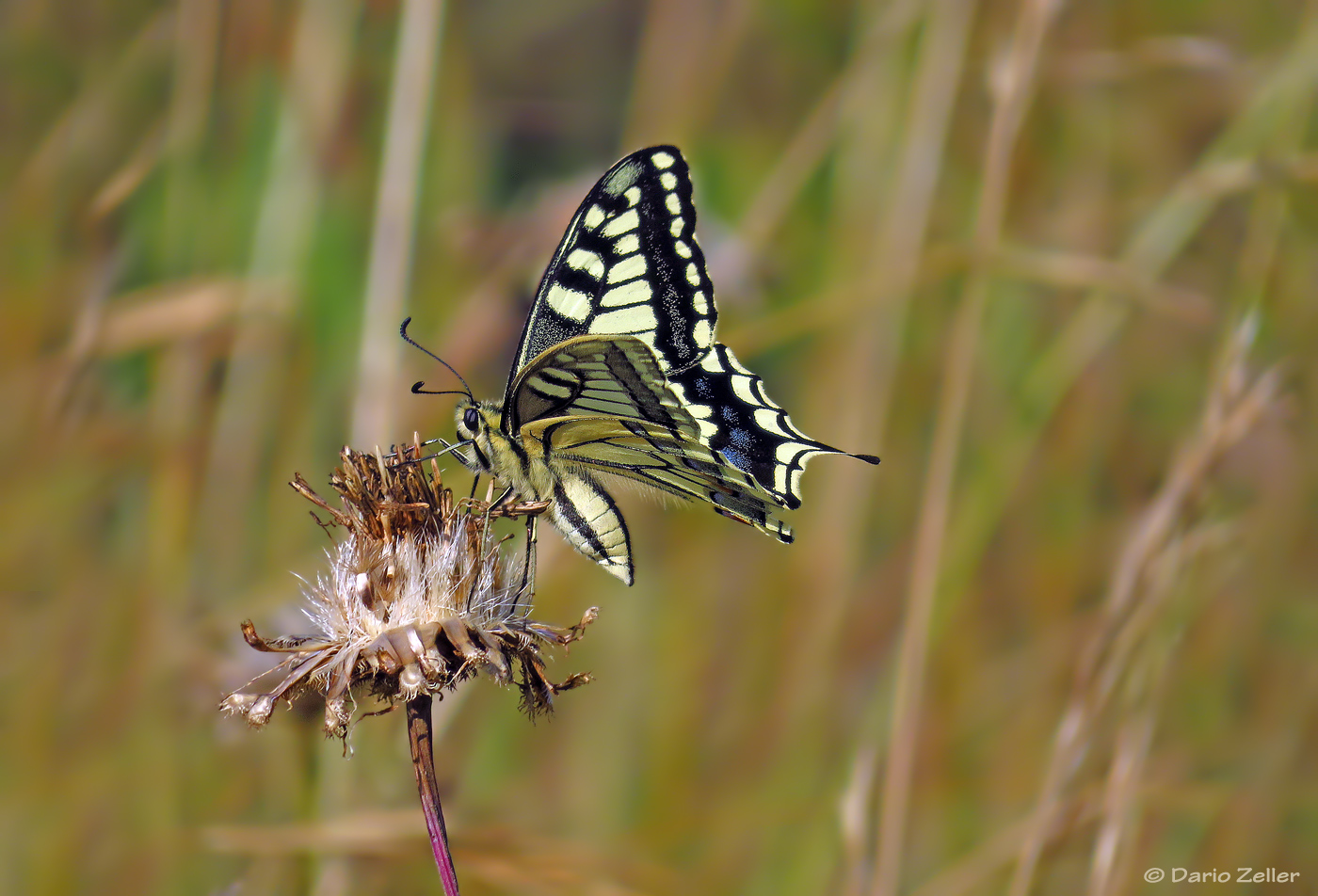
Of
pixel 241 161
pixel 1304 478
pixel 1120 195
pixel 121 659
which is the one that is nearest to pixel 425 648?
pixel 121 659

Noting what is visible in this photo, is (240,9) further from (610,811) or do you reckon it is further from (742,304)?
(610,811)

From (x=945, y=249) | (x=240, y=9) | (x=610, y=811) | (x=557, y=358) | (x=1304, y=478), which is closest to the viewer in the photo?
(x=557, y=358)

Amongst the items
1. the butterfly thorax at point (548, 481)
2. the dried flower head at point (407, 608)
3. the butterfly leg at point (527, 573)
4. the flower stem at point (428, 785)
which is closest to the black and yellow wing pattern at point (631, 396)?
the butterfly thorax at point (548, 481)

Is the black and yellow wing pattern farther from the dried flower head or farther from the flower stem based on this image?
the flower stem

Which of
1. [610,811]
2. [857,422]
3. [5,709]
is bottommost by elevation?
[610,811]

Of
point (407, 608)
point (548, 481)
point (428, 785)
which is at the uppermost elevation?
point (548, 481)

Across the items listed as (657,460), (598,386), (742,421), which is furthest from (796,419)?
(598,386)

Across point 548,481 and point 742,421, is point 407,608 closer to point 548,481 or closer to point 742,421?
point 548,481
